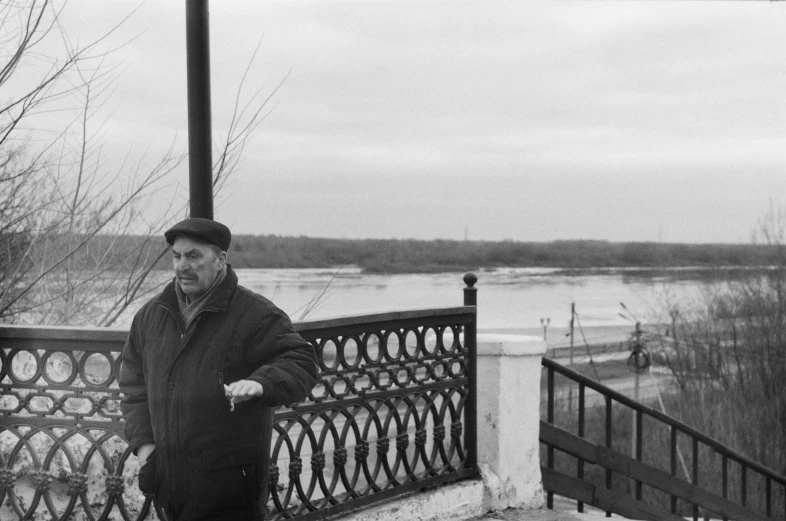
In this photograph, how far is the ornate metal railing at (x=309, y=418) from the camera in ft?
15.0

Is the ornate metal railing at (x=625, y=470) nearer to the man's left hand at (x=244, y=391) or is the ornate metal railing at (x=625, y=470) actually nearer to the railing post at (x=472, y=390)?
the railing post at (x=472, y=390)

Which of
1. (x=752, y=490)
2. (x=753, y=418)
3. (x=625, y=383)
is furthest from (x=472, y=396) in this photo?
(x=625, y=383)

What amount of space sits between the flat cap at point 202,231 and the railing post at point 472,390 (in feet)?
10.3

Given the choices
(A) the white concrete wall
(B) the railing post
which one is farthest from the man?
(A) the white concrete wall

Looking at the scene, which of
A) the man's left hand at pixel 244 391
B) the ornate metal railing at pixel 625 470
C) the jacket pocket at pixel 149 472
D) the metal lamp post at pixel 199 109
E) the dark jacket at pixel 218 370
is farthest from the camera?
the ornate metal railing at pixel 625 470

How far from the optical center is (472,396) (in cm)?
638

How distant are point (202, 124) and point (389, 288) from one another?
265ft

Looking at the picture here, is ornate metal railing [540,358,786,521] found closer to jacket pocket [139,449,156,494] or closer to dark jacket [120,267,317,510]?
dark jacket [120,267,317,510]

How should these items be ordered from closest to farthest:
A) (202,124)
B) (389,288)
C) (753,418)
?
(202,124), (753,418), (389,288)

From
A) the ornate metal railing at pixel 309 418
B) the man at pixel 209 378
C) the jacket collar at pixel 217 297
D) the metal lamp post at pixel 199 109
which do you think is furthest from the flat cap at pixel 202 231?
the ornate metal railing at pixel 309 418

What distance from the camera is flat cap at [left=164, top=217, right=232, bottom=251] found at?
132 inches

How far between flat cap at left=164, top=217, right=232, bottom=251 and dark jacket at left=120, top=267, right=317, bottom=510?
132 mm

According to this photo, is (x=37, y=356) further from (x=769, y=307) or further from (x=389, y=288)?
(x=389, y=288)

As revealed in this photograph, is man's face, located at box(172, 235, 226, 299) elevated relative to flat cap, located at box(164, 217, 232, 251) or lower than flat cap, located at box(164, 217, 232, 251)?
lower
